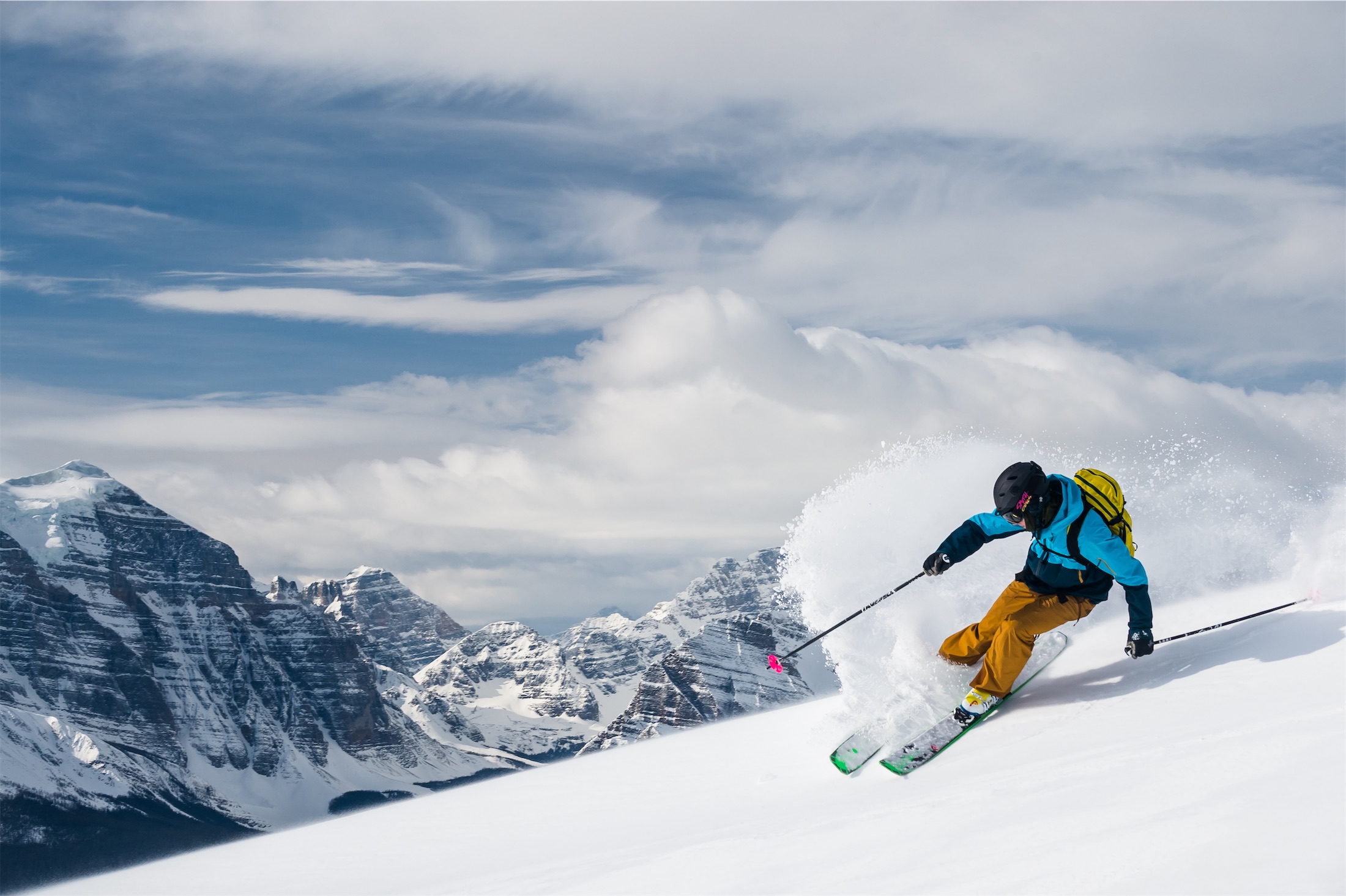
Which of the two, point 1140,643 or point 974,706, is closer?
point 1140,643

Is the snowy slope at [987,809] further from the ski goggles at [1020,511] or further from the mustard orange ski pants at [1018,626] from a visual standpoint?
the ski goggles at [1020,511]

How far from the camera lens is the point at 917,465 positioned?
13.3 m

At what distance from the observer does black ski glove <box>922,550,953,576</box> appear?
10.1 metres

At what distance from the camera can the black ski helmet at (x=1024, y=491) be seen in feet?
30.3

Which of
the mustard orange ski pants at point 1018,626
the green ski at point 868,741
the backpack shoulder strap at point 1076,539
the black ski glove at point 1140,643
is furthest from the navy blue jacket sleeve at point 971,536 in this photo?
the black ski glove at point 1140,643

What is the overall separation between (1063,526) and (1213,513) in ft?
17.0

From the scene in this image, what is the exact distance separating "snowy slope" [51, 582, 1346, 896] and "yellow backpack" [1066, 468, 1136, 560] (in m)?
1.42

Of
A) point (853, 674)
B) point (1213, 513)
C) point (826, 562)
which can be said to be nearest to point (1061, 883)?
point (853, 674)

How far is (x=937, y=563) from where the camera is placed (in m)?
10.1

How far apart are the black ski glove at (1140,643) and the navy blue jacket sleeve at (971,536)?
1.36 metres

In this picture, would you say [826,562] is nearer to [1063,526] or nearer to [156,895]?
[1063,526]

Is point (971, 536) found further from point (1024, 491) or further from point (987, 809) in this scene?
point (987, 809)

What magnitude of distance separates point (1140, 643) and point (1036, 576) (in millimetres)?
1059

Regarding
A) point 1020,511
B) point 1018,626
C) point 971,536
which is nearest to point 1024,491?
point 1020,511
